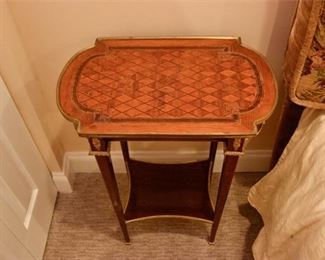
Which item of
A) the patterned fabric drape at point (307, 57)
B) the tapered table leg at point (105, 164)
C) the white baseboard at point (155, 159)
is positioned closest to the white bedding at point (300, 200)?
the patterned fabric drape at point (307, 57)

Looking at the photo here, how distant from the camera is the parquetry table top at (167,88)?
0.87 metres

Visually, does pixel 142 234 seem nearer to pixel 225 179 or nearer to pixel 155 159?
pixel 155 159

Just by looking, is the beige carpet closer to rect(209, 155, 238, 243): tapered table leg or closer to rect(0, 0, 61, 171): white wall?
rect(209, 155, 238, 243): tapered table leg

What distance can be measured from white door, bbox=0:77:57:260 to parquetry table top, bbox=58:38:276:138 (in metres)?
0.28

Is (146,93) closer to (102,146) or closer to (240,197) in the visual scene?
(102,146)

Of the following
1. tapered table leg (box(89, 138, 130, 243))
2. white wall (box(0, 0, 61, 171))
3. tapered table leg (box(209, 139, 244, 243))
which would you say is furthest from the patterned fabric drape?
white wall (box(0, 0, 61, 171))

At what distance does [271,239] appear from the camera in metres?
1.09

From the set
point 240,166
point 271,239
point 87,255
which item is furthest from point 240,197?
point 87,255

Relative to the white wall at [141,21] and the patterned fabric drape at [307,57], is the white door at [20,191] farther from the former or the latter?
the patterned fabric drape at [307,57]

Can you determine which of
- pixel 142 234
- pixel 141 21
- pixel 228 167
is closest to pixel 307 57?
pixel 228 167

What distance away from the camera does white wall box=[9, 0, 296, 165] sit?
1.08 meters

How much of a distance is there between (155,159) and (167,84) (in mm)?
646

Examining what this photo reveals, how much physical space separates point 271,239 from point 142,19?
79 cm

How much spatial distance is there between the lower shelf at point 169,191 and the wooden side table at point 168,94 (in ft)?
0.48
